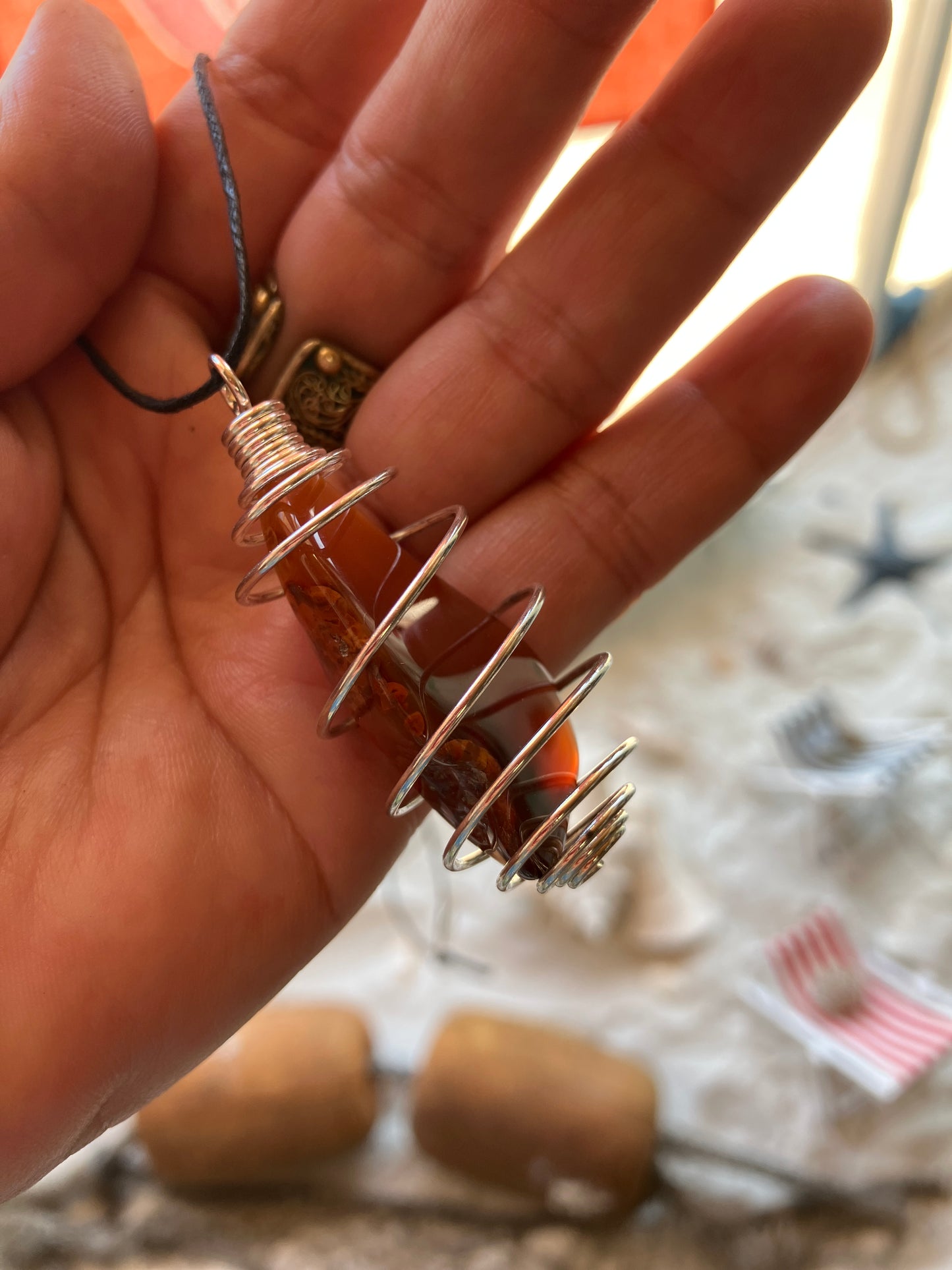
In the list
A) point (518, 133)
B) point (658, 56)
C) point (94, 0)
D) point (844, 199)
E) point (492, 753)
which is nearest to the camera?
point (492, 753)

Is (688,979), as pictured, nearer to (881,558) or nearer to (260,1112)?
(260,1112)

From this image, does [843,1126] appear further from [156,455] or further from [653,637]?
[156,455]

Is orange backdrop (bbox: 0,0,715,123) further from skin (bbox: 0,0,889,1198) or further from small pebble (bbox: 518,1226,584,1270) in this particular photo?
small pebble (bbox: 518,1226,584,1270)

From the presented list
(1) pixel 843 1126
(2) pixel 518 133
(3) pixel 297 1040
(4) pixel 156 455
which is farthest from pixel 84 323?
(1) pixel 843 1126

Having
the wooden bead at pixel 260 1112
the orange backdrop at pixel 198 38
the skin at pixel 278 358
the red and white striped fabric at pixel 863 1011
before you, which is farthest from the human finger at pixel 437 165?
the red and white striped fabric at pixel 863 1011

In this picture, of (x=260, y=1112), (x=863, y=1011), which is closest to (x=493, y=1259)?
(x=260, y=1112)

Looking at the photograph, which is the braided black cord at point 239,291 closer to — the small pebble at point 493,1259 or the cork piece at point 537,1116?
the cork piece at point 537,1116
